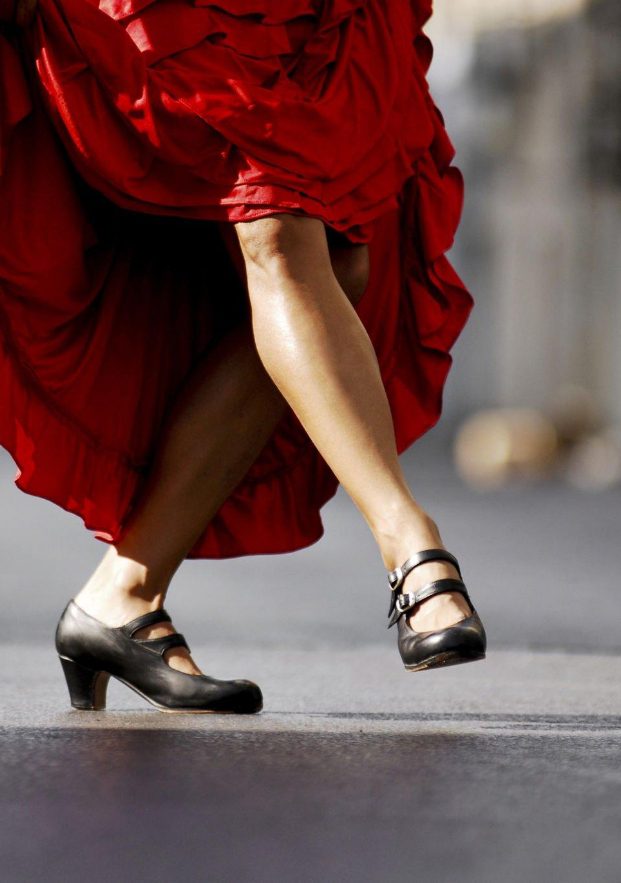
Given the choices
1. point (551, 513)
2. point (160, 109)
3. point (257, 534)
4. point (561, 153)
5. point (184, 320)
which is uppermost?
point (561, 153)

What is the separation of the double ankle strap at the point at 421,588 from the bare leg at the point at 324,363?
0.07ft

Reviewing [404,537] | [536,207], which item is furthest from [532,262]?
[404,537]

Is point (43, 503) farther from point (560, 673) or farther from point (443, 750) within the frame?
point (443, 750)

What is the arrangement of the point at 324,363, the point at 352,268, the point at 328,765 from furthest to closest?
the point at 352,268, the point at 324,363, the point at 328,765

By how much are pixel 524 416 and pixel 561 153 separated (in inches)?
135

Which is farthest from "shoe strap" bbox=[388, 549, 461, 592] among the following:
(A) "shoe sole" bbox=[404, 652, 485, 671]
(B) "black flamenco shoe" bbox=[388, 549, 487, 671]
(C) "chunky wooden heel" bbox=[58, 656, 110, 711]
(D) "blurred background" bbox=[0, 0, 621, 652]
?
(D) "blurred background" bbox=[0, 0, 621, 652]

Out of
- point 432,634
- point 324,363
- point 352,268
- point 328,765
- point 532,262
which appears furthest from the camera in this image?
point 532,262

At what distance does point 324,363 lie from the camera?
1.72 meters

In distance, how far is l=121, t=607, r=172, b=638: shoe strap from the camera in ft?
6.27

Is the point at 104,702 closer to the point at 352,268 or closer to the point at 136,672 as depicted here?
the point at 136,672

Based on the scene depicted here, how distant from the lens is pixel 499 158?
19.0 metres

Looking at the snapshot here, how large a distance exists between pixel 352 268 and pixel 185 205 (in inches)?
9.5

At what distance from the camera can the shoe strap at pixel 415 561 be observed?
165cm

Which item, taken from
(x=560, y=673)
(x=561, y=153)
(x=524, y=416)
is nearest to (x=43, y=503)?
(x=560, y=673)
